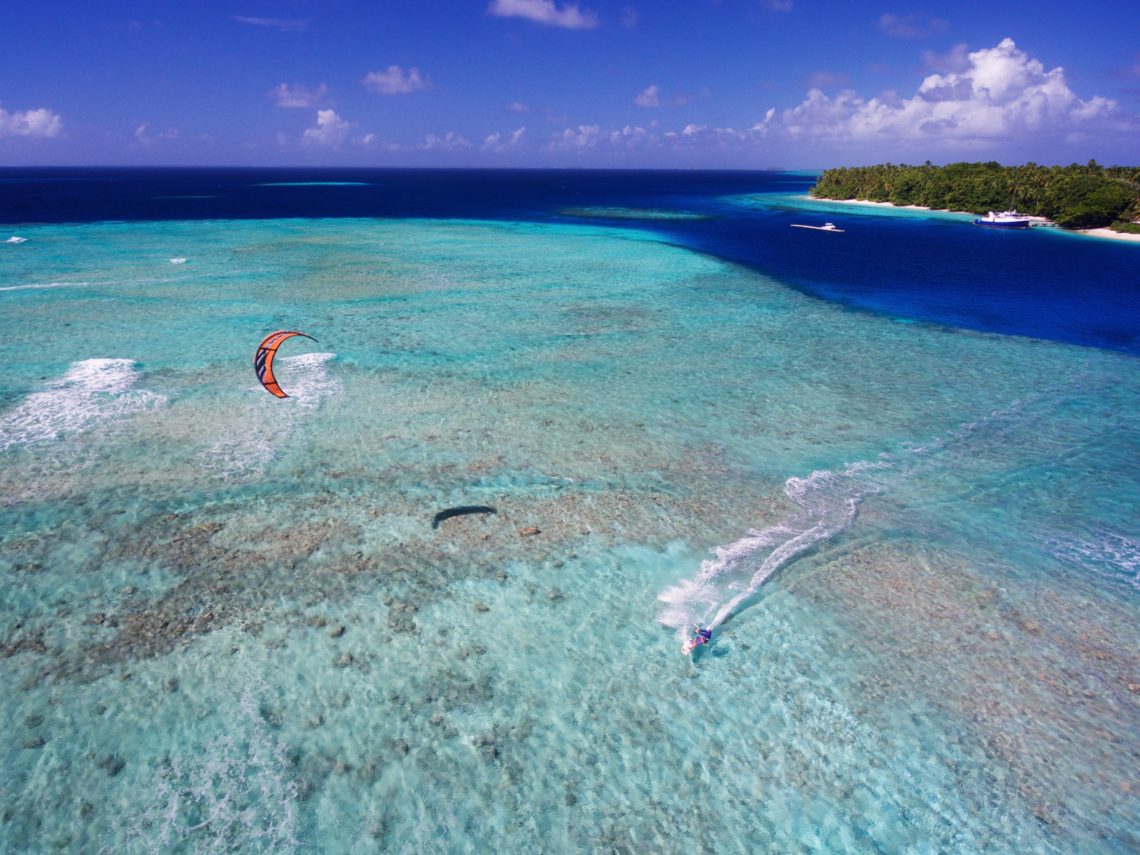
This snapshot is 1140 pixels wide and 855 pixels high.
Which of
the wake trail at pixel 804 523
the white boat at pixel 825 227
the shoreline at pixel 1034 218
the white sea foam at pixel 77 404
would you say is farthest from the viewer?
the white boat at pixel 825 227

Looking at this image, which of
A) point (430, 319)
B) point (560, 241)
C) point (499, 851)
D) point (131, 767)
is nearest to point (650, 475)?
point (499, 851)

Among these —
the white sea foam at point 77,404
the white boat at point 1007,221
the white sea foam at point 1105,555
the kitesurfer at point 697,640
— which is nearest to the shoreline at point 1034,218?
the white boat at point 1007,221

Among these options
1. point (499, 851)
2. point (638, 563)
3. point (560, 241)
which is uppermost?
point (560, 241)

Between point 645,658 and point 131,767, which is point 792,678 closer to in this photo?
point 645,658

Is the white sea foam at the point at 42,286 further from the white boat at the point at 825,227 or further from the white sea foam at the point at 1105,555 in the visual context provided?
the white boat at the point at 825,227

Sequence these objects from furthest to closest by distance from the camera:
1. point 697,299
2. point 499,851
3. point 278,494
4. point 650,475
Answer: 1. point 697,299
2. point 650,475
3. point 278,494
4. point 499,851

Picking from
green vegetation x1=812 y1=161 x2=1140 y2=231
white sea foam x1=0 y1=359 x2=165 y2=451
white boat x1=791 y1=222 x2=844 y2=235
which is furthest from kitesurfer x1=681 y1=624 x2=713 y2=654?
green vegetation x1=812 y1=161 x2=1140 y2=231

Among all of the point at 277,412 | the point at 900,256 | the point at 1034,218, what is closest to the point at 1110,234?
the point at 1034,218
